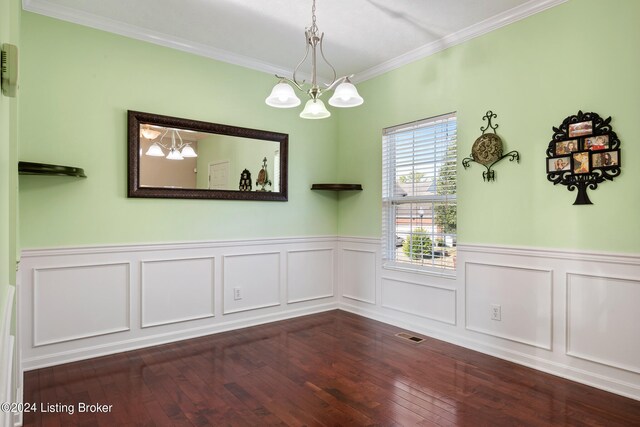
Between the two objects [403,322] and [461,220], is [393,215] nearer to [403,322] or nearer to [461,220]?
[461,220]

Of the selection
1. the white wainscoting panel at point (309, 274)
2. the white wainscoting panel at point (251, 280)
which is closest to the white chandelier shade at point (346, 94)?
the white wainscoting panel at point (251, 280)

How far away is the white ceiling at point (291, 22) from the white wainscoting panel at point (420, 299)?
88.5 inches

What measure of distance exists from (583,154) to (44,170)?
146 inches

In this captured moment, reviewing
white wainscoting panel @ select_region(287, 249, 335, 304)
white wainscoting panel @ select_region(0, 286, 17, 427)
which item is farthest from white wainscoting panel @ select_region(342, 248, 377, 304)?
white wainscoting panel @ select_region(0, 286, 17, 427)

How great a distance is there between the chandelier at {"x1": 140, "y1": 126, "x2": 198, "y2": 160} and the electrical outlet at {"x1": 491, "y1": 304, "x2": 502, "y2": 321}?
116 inches

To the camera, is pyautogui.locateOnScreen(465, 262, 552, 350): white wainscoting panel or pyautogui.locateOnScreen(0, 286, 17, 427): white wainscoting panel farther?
pyautogui.locateOnScreen(465, 262, 552, 350): white wainscoting panel

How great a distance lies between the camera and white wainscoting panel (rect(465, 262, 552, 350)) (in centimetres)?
295

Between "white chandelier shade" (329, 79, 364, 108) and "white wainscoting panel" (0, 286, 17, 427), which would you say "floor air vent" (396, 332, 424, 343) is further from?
"white wainscoting panel" (0, 286, 17, 427)

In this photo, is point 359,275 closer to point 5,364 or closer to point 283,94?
point 283,94

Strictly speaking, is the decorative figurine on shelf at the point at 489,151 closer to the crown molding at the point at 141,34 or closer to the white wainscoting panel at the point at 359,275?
the white wainscoting panel at the point at 359,275

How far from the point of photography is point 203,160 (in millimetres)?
3736

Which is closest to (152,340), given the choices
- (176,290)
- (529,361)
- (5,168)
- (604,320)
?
(176,290)

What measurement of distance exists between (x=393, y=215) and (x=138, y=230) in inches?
97.4

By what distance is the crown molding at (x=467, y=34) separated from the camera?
2977 mm
